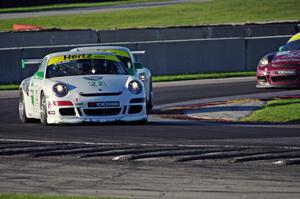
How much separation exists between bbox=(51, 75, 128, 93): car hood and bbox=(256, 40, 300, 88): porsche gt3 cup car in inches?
269

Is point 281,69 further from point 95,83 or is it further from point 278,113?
point 95,83

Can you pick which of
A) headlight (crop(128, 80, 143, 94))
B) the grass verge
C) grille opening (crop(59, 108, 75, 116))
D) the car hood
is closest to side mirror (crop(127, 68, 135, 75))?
the car hood

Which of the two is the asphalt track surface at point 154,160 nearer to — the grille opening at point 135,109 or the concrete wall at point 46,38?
the grille opening at point 135,109

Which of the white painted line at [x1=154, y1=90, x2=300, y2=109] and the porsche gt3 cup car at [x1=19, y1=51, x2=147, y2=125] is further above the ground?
the porsche gt3 cup car at [x1=19, y1=51, x2=147, y2=125]

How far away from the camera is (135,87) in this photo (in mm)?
15922

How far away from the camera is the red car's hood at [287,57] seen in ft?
73.1

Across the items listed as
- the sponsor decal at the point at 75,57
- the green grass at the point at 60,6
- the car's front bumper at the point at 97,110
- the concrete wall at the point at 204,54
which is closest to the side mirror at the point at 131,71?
the sponsor decal at the point at 75,57


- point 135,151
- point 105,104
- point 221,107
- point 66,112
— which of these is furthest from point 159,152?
point 221,107

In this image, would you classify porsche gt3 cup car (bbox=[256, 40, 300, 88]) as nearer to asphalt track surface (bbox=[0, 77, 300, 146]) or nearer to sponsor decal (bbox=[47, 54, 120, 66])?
asphalt track surface (bbox=[0, 77, 300, 146])

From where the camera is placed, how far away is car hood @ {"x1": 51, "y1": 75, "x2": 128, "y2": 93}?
15.8 m

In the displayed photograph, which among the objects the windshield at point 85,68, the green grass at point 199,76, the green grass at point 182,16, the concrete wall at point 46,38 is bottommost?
the green grass at point 182,16

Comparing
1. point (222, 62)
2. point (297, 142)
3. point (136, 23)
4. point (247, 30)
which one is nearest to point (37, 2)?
point (136, 23)

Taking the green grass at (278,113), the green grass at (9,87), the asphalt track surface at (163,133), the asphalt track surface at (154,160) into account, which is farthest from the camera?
the green grass at (9,87)

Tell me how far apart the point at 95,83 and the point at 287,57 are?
24.8 feet
